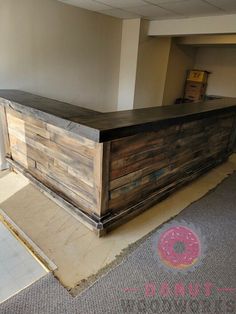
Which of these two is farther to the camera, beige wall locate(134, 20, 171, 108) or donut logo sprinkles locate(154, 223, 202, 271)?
beige wall locate(134, 20, 171, 108)

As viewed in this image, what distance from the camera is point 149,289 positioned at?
1434mm

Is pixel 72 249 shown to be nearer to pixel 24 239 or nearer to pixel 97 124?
pixel 24 239

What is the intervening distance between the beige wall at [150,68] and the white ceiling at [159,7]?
515 mm

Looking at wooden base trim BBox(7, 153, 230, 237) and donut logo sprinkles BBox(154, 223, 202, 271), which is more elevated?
wooden base trim BBox(7, 153, 230, 237)

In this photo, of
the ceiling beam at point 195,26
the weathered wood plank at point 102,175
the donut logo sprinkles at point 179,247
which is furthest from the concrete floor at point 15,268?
the ceiling beam at point 195,26

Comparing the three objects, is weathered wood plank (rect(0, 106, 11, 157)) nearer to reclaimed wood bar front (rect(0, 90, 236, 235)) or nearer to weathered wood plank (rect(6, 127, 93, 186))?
reclaimed wood bar front (rect(0, 90, 236, 235))

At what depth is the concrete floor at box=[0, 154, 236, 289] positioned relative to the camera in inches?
63.5

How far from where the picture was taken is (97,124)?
1.59 meters

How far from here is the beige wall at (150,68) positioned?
4012 mm

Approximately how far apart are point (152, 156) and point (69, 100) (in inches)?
75.7

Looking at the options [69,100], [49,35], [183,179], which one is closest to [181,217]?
[183,179]

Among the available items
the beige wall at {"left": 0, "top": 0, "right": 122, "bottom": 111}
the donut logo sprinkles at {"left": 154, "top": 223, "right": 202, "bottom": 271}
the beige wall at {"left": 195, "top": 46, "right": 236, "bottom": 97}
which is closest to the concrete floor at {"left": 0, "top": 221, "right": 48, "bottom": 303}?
the donut logo sprinkles at {"left": 154, "top": 223, "right": 202, "bottom": 271}

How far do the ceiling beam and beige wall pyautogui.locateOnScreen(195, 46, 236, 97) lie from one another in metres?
2.16

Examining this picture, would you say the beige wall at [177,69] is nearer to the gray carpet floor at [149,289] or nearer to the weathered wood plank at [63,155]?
the weathered wood plank at [63,155]
